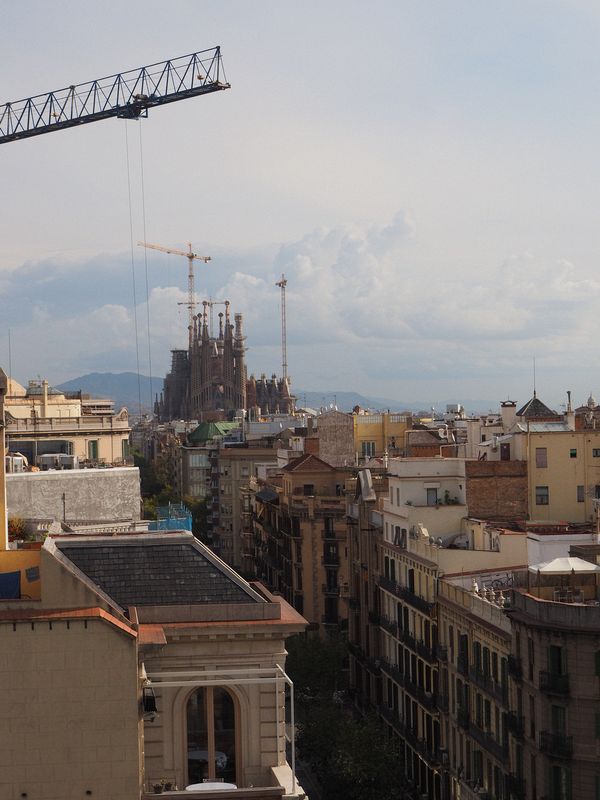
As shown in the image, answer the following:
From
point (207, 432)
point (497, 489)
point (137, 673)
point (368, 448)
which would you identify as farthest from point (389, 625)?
point (207, 432)

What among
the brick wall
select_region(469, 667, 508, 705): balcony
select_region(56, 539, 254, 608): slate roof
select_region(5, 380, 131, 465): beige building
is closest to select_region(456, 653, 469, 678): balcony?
select_region(469, 667, 508, 705): balcony

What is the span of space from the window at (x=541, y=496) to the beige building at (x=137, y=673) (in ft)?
118

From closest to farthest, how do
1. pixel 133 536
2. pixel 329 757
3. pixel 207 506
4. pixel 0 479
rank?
1. pixel 133 536
2. pixel 0 479
3. pixel 329 757
4. pixel 207 506

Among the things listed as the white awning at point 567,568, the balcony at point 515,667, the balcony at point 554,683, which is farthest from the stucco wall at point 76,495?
the balcony at point 554,683

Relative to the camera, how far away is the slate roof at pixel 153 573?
25.2 meters

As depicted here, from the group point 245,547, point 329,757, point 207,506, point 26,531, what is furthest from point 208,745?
point 207,506

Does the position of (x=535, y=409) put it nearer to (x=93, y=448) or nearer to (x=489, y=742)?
(x=93, y=448)

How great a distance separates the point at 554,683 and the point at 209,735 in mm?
15734

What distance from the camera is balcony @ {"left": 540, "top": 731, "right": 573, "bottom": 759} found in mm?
37531

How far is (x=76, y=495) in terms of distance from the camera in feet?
182

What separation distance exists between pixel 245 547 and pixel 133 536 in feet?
278

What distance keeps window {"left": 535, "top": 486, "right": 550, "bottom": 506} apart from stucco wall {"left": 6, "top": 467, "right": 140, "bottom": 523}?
16.8 metres

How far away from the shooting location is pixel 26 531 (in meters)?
48.9

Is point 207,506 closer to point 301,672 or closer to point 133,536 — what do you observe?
point 301,672
